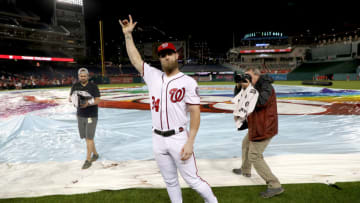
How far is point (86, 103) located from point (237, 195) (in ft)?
11.0

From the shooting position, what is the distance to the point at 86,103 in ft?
15.3

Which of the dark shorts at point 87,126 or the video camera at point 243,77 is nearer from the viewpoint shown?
the video camera at point 243,77

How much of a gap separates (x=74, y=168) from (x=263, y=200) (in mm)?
3585

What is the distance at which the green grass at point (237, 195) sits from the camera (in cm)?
324

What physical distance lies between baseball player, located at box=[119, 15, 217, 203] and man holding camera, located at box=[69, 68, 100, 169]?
269 centimetres

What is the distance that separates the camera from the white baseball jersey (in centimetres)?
234

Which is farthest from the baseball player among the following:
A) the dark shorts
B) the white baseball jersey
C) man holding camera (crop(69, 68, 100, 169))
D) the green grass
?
the dark shorts

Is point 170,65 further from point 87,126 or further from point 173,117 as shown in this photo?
point 87,126

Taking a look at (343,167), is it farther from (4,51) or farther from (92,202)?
(4,51)

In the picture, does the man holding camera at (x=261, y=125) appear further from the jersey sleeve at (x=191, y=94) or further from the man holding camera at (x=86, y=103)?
the man holding camera at (x=86, y=103)

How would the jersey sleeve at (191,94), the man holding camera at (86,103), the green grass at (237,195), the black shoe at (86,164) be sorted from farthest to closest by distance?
the man holding camera at (86,103)
the black shoe at (86,164)
the green grass at (237,195)
the jersey sleeve at (191,94)

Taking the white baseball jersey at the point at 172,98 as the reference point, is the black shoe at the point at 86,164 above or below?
below

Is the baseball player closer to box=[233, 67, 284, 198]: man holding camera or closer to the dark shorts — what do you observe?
box=[233, 67, 284, 198]: man holding camera

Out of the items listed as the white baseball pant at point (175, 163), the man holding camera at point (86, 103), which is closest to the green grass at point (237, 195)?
the white baseball pant at point (175, 163)
